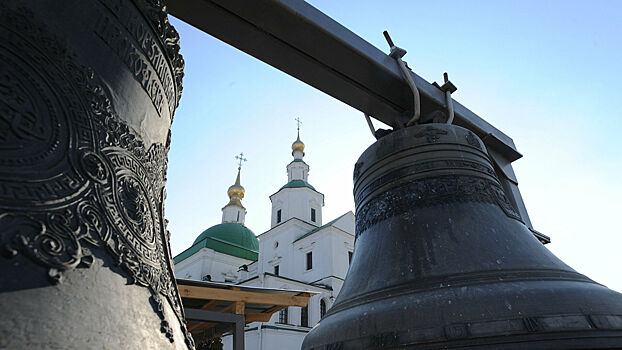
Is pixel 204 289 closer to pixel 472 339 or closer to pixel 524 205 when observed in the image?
pixel 524 205

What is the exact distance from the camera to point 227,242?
27125 mm

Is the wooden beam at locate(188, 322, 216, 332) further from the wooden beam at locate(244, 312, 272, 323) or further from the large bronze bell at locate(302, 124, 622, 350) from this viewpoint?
the large bronze bell at locate(302, 124, 622, 350)

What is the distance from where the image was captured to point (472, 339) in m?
1.18

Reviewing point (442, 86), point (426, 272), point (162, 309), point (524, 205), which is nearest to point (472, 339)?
point (426, 272)

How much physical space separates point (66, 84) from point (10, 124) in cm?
19

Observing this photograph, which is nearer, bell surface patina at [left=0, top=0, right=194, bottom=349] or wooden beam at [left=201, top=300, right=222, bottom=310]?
bell surface patina at [left=0, top=0, right=194, bottom=349]

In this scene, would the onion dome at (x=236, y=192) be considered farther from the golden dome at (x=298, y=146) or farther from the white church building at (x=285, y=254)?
the golden dome at (x=298, y=146)

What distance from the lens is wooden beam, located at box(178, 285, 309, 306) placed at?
5411mm

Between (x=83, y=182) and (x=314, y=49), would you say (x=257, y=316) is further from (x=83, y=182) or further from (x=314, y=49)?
(x=83, y=182)

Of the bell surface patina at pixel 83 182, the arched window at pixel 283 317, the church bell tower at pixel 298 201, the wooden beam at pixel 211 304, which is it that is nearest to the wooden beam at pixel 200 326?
the wooden beam at pixel 211 304

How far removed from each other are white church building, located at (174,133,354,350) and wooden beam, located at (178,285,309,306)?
11.9m

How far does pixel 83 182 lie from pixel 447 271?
1.26m

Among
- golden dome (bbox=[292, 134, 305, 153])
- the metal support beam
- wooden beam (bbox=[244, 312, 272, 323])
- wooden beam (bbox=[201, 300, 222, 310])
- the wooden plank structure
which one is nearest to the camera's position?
the metal support beam

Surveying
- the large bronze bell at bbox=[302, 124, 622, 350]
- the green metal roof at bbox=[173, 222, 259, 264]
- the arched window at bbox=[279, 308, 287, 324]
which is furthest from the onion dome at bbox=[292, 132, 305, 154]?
the large bronze bell at bbox=[302, 124, 622, 350]
